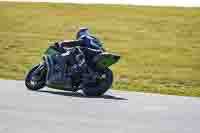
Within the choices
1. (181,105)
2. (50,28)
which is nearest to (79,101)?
(181,105)

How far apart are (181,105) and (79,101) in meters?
1.85

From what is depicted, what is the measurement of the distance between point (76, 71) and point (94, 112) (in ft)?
11.7

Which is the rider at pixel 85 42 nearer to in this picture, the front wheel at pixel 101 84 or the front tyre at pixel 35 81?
the front wheel at pixel 101 84

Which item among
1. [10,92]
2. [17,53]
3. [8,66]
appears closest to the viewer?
[10,92]

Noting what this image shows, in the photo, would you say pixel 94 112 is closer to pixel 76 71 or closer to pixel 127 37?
pixel 76 71

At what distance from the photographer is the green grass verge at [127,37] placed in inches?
817

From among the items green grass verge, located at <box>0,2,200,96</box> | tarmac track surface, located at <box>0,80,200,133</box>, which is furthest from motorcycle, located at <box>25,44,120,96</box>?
green grass verge, located at <box>0,2,200,96</box>

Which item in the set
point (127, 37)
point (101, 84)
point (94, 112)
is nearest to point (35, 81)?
point (101, 84)

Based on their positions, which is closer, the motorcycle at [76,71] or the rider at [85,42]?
the motorcycle at [76,71]

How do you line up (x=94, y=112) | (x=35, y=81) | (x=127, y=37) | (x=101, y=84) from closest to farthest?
(x=94, y=112) → (x=101, y=84) → (x=35, y=81) → (x=127, y=37)

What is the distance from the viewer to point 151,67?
23.2 meters

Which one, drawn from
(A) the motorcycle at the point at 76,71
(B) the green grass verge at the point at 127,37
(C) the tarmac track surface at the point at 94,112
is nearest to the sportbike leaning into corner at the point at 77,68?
(A) the motorcycle at the point at 76,71

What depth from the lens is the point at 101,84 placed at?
47.9 feet

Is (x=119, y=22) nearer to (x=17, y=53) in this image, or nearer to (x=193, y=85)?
(x=17, y=53)
